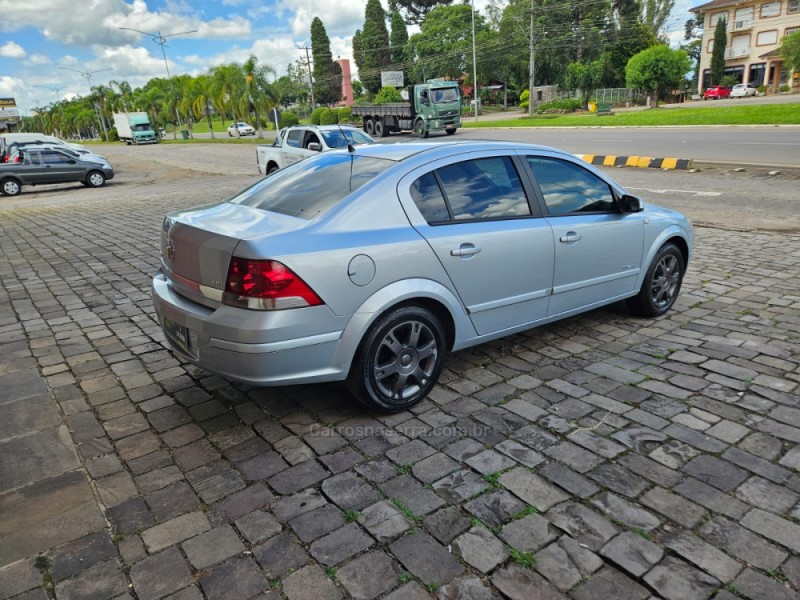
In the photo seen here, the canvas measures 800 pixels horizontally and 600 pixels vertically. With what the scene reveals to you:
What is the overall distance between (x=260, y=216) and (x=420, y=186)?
1.01 m

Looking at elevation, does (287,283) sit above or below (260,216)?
below

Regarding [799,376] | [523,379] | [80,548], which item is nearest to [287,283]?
[80,548]

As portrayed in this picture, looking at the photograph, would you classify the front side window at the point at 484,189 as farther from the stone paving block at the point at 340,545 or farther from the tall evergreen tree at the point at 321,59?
the tall evergreen tree at the point at 321,59

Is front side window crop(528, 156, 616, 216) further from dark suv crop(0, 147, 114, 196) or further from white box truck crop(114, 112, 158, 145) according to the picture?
white box truck crop(114, 112, 158, 145)

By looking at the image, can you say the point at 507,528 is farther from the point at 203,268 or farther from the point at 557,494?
the point at 203,268

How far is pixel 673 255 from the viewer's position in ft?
17.5

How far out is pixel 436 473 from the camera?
3080 millimetres

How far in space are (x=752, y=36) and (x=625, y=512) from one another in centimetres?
7353

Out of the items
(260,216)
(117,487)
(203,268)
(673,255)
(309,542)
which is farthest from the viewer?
(673,255)

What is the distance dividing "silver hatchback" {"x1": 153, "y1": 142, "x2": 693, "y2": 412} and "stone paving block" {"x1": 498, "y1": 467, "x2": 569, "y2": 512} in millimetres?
901

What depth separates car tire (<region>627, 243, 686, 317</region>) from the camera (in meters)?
5.09

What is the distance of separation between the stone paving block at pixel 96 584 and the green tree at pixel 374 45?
9049cm

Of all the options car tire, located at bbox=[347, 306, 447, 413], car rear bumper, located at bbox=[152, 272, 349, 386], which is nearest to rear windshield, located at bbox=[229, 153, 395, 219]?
car rear bumper, located at bbox=[152, 272, 349, 386]

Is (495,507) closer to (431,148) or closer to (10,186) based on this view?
(431,148)
